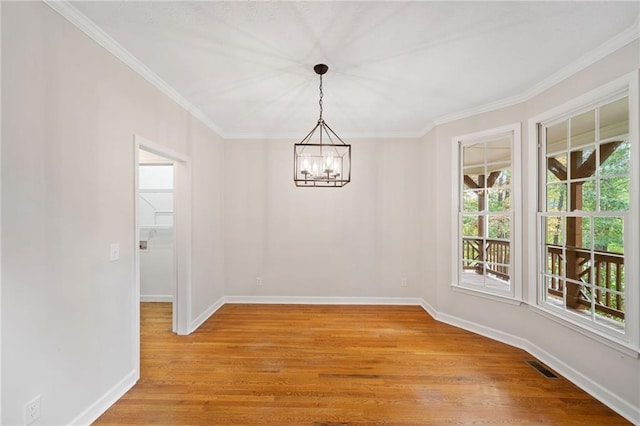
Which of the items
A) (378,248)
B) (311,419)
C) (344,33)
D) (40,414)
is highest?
(344,33)

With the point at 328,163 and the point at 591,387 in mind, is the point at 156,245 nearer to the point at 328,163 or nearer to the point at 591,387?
the point at 328,163

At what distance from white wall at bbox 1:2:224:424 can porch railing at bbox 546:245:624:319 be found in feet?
12.8

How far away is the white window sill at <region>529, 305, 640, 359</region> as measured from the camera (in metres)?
1.93

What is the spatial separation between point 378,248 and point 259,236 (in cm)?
191

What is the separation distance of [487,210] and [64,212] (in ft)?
13.0

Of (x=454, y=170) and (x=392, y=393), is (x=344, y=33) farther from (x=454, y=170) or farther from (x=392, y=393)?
(x=392, y=393)

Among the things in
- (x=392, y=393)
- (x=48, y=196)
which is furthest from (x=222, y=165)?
(x=392, y=393)

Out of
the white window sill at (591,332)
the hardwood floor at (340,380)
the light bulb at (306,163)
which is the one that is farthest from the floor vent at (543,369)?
the light bulb at (306,163)

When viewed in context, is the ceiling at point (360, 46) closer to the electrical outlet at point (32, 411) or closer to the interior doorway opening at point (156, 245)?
the interior doorway opening at point (156, 245)

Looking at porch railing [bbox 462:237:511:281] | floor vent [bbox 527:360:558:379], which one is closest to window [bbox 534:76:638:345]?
porch railing [bbox 462:237:511:281]

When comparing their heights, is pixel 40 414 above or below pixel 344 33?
below

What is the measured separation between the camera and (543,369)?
2.50 m

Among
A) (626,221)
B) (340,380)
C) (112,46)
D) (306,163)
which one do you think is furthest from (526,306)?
(112,46)

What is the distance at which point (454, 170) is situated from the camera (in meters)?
3.51
